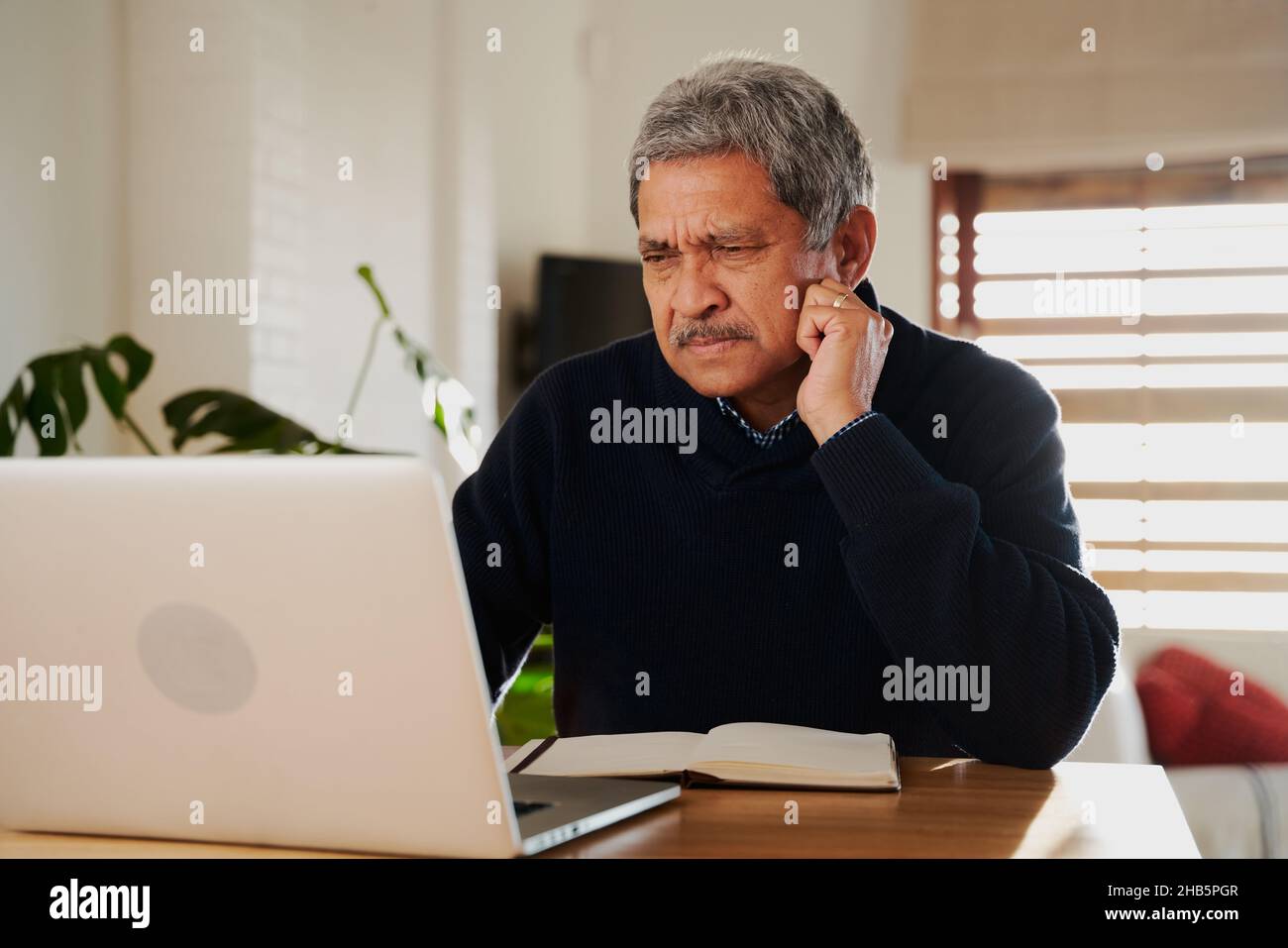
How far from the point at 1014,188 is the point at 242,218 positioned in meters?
2.77

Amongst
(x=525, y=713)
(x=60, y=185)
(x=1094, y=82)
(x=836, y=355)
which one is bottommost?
(x=525, y=713)

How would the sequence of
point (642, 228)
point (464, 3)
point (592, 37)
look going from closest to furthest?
1. point (642, 228)
2. point (464, 3)
3. point (592, 37)

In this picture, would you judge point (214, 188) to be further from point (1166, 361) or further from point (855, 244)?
point (1166, 361)

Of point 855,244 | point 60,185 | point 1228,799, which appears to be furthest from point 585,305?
point 855,244

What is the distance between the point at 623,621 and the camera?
1.52m

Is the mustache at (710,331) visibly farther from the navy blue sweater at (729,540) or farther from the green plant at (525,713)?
the green plant at (525,713)

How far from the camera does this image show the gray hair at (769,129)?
1.41 metres

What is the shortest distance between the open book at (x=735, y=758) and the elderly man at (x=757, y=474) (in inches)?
5.8

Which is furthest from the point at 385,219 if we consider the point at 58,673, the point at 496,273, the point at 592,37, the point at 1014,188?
the point at 58,673

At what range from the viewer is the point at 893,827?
37.0 inches

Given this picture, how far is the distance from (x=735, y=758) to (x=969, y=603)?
0.28 meters

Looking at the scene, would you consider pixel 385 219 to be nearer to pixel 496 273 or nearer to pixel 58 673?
pixel 496 273

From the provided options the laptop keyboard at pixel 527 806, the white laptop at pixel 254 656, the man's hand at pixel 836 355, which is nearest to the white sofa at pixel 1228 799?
the man's hand at pixel 836 355

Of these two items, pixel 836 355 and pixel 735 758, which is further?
pixel 836 355
